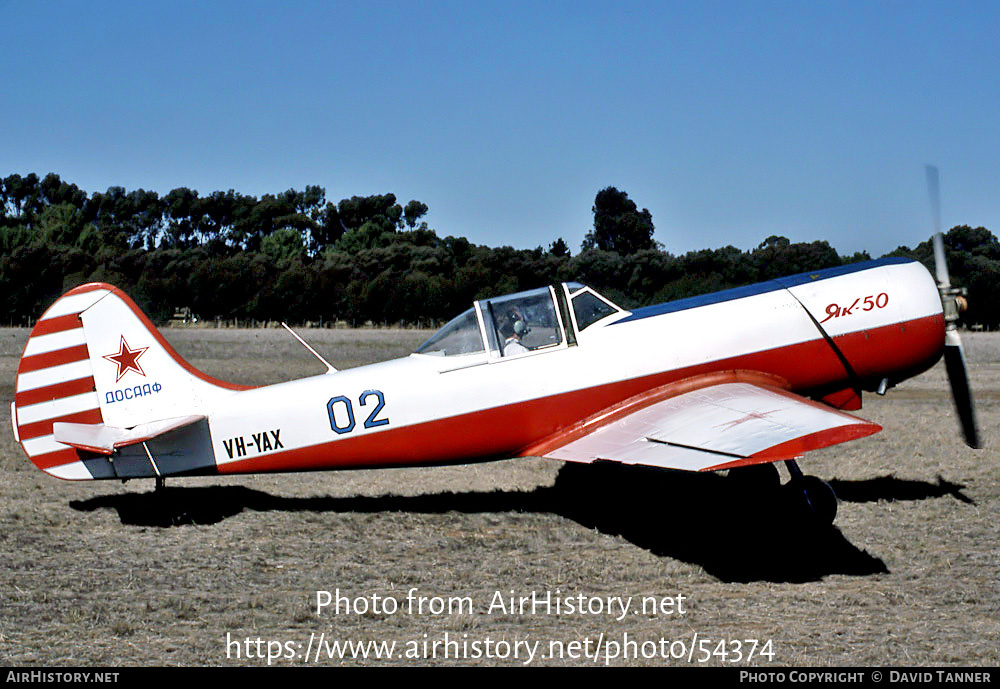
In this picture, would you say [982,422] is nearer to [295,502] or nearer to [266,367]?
[295,502]

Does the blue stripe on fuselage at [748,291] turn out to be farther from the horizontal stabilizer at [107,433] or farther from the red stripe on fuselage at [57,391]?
the red stripe on fuselage at [57,391]

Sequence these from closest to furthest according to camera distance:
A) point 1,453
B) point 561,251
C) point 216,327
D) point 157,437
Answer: point 157,437, point 1,453, point 216,327, point 561,251

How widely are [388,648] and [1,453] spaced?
810cm

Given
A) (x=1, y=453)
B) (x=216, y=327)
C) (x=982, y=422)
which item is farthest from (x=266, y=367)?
(x=216, y=327)

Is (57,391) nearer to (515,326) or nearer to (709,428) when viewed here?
(515,326)

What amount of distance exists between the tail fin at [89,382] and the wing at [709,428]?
10.8ft

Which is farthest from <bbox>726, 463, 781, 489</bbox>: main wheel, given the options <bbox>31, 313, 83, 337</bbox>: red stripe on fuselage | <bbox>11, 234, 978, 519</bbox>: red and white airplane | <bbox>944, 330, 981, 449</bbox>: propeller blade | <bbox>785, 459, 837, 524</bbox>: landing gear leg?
<bbox>31, 313, 83, 337</bbox>: red stripe on fuselage

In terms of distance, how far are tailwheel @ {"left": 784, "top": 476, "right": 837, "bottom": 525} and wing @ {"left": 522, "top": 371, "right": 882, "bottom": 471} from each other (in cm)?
40

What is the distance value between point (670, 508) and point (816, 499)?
1.59 meters

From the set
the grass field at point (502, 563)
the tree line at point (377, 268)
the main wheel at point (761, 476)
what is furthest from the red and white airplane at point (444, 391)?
the tree line at point (377, 268)

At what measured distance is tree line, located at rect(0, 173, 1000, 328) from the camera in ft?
119

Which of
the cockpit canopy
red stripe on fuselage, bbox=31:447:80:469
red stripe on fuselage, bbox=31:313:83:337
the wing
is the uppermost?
red stripe on fuselage, bbox=31:313:83:337

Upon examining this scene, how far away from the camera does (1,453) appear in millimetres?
11094

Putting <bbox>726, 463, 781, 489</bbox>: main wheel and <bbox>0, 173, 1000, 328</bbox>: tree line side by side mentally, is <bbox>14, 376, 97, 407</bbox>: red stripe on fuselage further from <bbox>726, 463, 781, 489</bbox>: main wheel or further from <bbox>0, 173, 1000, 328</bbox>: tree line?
<bbox>0, 173, 1000, 328</bbox>: tree line
